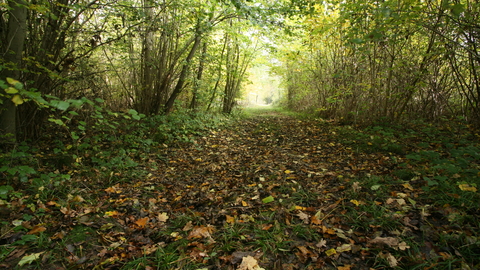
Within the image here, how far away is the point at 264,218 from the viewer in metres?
2.50

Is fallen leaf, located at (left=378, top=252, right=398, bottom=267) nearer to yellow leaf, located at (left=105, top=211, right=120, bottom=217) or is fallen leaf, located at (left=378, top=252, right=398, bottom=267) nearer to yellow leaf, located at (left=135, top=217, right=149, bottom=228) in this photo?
yellow leaf, located at (left=135, top=217, right=149, bottom=228)

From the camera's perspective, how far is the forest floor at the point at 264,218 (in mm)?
1881

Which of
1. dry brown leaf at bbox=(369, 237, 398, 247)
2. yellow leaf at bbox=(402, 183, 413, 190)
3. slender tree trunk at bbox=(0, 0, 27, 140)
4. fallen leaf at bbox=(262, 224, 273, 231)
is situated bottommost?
fallen leaf at bbox=(262, 224, 273, 231)

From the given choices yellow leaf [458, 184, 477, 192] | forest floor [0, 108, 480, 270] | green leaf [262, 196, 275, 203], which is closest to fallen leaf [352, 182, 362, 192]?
forest floor [0, 108, 480, 270]

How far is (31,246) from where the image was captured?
200cm

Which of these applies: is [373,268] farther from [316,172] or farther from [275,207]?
[316,172]

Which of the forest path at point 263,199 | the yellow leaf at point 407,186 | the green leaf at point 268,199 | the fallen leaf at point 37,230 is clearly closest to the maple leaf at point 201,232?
the forest path at point 263,199

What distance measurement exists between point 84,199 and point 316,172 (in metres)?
3.42

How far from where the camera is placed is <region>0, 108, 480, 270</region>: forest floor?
1.88 meters

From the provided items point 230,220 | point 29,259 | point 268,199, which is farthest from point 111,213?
point 268,199

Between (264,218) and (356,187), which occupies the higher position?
(356,187)

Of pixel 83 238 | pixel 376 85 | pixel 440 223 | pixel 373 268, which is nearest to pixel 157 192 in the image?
pixel 83 238

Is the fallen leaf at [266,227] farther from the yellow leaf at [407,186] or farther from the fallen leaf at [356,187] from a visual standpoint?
the yellow leaf at [407,186]

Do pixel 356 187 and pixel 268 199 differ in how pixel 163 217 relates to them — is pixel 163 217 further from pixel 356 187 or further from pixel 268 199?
pixel 356 187
